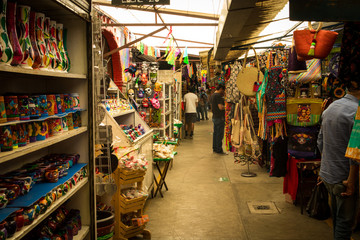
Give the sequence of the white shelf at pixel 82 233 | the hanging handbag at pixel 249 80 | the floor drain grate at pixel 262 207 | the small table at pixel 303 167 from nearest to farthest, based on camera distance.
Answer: the white shelf at pixel 82 233, the small table at pixel 303 167, the hanging handbag at pixel 249 80, the floor drain grate at pixel 262 207

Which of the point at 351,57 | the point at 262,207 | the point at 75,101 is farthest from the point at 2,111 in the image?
the point at 262,207

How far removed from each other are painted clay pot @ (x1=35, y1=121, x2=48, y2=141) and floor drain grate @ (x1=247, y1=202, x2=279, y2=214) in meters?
3.62

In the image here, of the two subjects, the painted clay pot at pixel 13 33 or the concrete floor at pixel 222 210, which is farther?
the concrete floor at pixel 222 210

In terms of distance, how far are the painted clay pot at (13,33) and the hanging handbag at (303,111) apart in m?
3.36

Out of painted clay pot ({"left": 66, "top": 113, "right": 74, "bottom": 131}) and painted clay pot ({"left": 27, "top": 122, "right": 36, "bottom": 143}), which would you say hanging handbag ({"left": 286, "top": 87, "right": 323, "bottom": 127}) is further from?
painted clay pot ({"left": 27, "top": 122, "right": 36, "bottom": 143})

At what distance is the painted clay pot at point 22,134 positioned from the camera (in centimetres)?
185

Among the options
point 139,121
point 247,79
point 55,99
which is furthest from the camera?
point 139,121

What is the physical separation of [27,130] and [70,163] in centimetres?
67

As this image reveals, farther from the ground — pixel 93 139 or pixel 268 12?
pixel 268 12

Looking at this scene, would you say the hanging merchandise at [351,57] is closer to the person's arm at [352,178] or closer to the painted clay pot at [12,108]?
the person's arm at [352,178]

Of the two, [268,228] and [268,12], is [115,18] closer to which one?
[268,12]

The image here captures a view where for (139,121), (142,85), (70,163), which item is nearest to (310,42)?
(70,163)

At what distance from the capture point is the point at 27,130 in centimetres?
195

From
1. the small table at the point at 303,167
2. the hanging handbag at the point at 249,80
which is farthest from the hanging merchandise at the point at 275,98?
the small table at the point at 303,167
